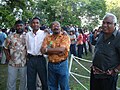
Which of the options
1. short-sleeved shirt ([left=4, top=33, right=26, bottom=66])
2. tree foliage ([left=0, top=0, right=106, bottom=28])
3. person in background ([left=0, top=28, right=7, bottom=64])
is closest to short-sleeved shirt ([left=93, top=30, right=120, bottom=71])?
short-sleeved shirt ([left=4, top=33, right=26, bottom=66])

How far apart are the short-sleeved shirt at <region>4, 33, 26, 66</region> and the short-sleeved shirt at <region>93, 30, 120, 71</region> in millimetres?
2132

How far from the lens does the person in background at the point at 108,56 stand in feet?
13.0

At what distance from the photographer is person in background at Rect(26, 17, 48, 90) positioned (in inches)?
219

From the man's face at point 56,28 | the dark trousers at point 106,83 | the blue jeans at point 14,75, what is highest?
the man's face at point 56,28

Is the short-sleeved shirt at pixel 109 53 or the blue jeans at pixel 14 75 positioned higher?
the short-sleeved shirt at pixel 109 53

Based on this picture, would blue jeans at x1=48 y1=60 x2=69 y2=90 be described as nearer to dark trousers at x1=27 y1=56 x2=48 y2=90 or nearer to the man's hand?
dark trousers at x1=27 y1=56 x2=48 y2=90

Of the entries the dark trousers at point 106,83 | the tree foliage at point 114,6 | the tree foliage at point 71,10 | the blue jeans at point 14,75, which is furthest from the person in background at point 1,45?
the tree foliage at point 114,6

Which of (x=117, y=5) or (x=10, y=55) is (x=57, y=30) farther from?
(x=117, y=5)

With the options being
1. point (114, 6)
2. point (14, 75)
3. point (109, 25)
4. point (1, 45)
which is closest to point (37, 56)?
point (14, 75)

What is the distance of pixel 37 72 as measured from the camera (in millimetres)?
5734

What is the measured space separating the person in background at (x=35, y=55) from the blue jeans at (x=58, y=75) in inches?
9.5

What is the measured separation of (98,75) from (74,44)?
395 inches

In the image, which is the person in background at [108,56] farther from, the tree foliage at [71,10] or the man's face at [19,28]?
the tree foliage at [71,10]

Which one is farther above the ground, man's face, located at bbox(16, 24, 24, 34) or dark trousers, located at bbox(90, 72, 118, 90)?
man's face, located at bbox(16, 24, 24, 34)
